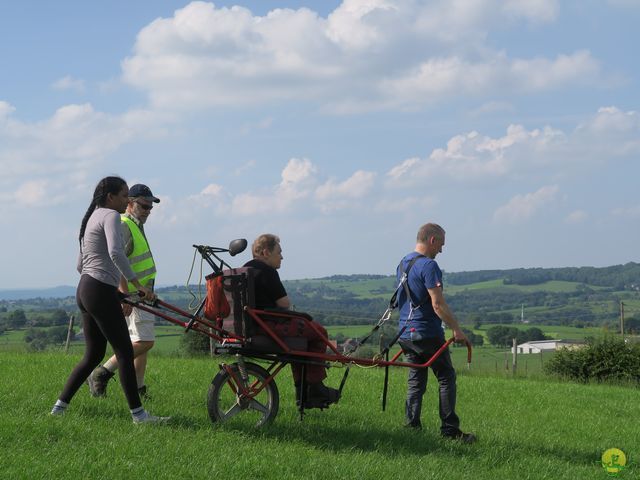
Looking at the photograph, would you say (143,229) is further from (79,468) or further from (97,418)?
(79,468)

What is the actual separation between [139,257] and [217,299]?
1.28 metres

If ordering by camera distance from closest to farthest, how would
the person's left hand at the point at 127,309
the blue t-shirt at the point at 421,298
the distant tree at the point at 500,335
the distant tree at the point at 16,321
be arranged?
the blue t-shirt at the point at 421,298
the person's left hand at the point at 127,309
the distant tree at the point at 16,321
the distant tree at the point at 500,335

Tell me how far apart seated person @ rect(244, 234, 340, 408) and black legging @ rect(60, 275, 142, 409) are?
3.98 feet

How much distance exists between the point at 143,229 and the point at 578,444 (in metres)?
5.49

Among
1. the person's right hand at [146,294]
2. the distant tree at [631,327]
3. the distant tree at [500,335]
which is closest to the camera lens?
the person's right hand at [146,294]

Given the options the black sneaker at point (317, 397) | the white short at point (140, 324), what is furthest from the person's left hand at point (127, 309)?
the black sneaker at point (317, 397)

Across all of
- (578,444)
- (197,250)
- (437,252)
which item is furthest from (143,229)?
(578,444)

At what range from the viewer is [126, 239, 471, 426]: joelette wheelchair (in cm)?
756

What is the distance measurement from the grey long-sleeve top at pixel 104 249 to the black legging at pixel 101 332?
80mm

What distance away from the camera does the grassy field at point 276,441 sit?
630 centimetres

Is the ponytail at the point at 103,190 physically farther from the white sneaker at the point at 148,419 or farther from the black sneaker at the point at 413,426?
the black sneaker at the point at 413,426

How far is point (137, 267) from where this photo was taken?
854 centimetres

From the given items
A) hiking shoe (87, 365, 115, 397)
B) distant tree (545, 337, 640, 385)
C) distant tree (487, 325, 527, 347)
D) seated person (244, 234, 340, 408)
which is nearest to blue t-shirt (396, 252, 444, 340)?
seated person (244, 234, 340, 408)

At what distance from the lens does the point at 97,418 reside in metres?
7.63
